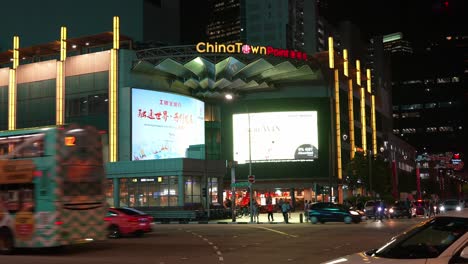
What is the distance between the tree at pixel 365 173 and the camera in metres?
68.9

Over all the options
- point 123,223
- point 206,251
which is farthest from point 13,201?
point 123,223

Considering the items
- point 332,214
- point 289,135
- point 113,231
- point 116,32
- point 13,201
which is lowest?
point 332,214

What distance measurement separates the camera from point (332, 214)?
1586 inches

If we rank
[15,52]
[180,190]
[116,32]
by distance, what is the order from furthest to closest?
[15,52], [116,32], [180,190]

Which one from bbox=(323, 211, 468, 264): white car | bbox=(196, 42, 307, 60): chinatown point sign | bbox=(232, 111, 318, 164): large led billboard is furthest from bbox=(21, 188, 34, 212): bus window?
bbox=(232, 111, 318, 164): large led billboard

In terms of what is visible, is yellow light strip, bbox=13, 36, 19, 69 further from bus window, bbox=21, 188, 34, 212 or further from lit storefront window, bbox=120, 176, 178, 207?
bus window, bbox=21, 188, 34, 212

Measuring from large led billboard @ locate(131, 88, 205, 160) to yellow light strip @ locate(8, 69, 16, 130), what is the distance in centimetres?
1533

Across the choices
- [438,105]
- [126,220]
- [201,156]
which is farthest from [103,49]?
[438,105]

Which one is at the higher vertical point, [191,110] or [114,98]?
[114,98]

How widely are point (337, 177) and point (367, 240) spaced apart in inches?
1962

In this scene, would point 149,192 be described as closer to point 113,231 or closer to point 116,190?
point 116,190

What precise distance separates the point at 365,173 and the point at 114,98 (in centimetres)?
3016

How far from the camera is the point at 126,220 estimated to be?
26.7 metres

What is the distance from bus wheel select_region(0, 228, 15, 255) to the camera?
1906 cm
